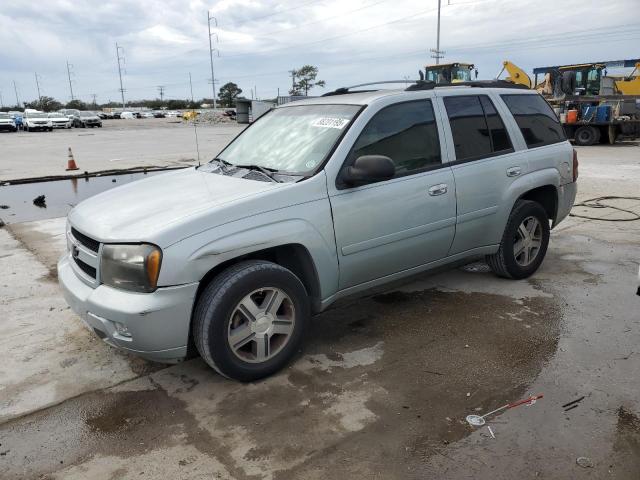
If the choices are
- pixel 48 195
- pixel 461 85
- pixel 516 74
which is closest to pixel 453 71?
pixel 516 74

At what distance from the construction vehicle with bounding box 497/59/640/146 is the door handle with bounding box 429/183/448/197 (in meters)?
16.6

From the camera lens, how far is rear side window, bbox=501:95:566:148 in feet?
16.1

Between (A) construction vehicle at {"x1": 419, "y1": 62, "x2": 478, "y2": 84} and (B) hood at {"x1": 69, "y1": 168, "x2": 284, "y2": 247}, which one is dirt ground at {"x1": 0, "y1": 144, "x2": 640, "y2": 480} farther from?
(A) construction vehicle at {"x1": 419, "y1": 62, "x2": 478, "y2": 84}

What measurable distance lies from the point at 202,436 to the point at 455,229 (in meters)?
2.49

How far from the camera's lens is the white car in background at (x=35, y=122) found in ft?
124

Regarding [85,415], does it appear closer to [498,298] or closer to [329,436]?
[329,436]

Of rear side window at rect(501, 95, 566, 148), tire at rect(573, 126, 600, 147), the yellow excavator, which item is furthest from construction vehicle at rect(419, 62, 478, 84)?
rear side window at rect(501, 95, 566, 148)

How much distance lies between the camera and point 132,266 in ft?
9.71

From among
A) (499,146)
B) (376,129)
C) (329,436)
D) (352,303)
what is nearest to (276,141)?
(376,129)

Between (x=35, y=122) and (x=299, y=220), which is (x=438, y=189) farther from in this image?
(x=35, y=122)

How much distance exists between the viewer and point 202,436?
2867 mm

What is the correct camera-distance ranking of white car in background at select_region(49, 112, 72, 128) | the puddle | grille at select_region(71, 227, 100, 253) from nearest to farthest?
grille at select_region(71, 227, 100, 253), the puddle, white car in background at select_region(49, 112, 72, 128)

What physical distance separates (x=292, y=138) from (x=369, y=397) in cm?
196

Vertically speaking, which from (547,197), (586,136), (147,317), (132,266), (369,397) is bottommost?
(369,397)
